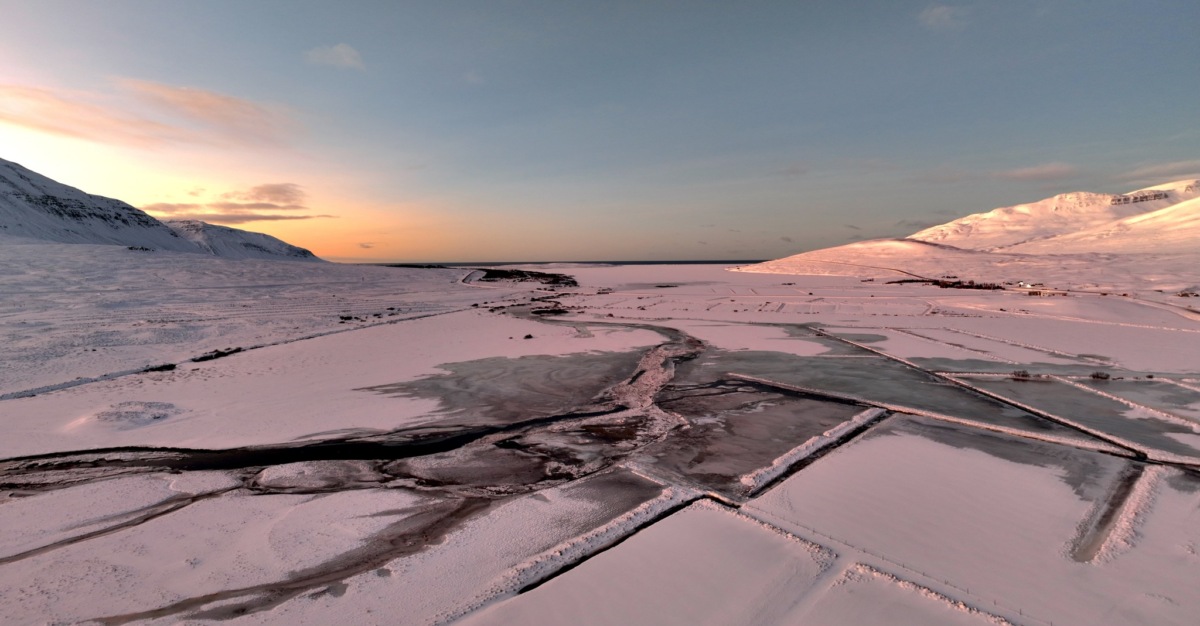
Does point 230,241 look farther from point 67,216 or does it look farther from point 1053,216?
point 1053,216

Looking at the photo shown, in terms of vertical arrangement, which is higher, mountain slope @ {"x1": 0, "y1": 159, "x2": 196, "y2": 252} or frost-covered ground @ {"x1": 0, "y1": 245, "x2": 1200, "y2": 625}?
mountain slope @ {"x1": 0, "y1": 159, "x2": 196, "y2": 252}

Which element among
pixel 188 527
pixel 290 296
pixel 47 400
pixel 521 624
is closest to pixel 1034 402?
pixel 521 624

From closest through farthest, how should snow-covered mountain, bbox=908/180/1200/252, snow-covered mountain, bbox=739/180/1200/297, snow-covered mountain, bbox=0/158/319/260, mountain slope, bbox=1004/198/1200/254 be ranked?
snow-covered mountain, bbox=739/180/1200/297
mountain slope, bbox=1004/198/1200/254
snow-covered mountain, bbox=0/158/319/260
snow-covered mountain, bbox=908/180/1200/252

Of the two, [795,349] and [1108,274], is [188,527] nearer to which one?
[795,349]

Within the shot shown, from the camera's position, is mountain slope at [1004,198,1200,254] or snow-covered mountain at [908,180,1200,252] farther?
snow-covered mountain at [908,180,1200,252]

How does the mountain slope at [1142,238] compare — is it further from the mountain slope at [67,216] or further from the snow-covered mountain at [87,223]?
the mountain slope at [67,216]

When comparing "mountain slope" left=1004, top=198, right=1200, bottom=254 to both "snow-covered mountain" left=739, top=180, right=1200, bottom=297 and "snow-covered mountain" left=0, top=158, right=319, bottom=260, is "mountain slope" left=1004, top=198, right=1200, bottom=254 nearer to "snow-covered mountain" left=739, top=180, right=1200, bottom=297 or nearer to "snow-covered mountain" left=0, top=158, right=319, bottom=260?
"snow-covered mountain" left=739, top=180, right=1200, bottom=297

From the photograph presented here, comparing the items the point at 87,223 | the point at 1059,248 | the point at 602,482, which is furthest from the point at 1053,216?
the point at 87,223

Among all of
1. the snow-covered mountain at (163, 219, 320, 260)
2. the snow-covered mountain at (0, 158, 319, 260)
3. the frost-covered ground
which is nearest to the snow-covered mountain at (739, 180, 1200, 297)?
the frost-covered ground
